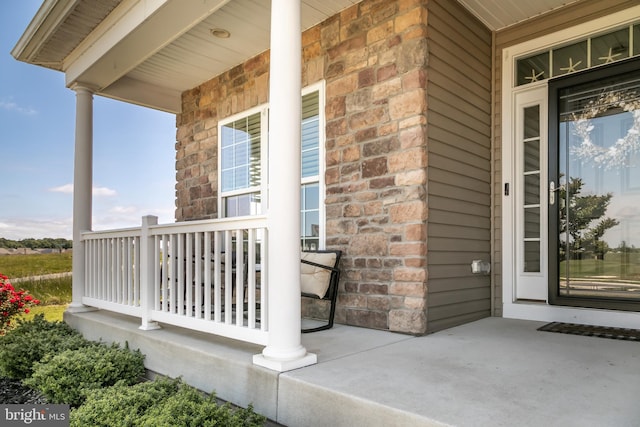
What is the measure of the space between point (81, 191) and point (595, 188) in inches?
190

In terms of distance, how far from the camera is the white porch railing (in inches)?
97.5

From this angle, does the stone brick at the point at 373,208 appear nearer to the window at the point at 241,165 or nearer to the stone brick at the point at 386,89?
the stone brick at the point at 386,89

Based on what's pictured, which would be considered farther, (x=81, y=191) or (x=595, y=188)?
(x=81, y=191)

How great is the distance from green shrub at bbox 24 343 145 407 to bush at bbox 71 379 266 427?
40 cm

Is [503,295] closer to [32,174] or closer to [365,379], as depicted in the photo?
[365,379]

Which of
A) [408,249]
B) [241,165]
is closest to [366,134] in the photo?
[408,249]

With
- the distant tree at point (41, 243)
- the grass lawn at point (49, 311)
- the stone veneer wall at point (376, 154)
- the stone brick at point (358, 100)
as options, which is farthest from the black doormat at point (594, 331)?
the distant tree at point (41, 243)

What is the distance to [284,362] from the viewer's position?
215 cm

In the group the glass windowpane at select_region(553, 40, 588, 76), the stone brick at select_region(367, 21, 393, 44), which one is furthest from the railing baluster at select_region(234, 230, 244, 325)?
the glass windowpane at select_region(553, 40, 588, 76)

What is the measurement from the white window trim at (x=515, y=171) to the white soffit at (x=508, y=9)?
208mm

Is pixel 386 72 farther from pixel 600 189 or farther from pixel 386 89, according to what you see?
pixel 600 189

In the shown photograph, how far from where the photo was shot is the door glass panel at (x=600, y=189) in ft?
10.4

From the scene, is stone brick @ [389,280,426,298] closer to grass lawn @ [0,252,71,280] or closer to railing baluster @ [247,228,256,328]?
railing baluster @ [247,228,256,328]

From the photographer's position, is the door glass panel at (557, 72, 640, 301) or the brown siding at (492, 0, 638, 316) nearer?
the door glass panel at (557, 72, 640, 301)
